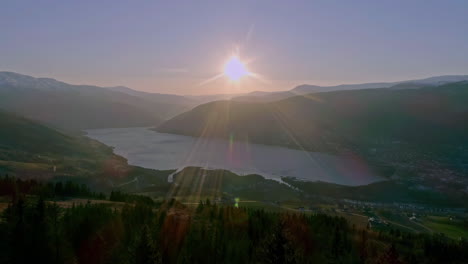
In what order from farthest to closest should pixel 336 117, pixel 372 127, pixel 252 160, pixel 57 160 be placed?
1. pixel 336 117
2. pixel 372 127
3. pixel 252 160
4. pixel 57 160

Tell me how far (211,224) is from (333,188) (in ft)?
175

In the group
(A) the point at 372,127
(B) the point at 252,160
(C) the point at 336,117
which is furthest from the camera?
(C) the point at 336,117

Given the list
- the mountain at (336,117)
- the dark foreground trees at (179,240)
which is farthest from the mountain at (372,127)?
the dark foreground trees at (179,240)

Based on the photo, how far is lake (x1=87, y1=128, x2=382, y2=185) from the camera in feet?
264

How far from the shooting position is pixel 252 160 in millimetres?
96438

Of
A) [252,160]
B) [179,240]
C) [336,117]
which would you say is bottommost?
[179,240]

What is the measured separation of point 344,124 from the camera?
420 ft

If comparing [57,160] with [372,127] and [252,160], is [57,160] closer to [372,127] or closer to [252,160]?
[252,160]

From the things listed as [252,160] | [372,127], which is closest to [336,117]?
[372,127]

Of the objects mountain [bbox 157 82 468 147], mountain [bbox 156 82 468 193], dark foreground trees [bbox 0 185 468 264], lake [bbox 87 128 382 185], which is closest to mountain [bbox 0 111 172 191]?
lake [bbox 87 128 382 185]

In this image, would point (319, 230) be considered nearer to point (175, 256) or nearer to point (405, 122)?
point (175, 256)

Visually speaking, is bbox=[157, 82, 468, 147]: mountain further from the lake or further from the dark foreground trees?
the dark foreground trees

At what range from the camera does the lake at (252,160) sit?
8044 centimetres

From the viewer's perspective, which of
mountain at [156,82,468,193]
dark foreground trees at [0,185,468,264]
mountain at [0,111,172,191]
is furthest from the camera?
mountain at [156,82,468,193]
